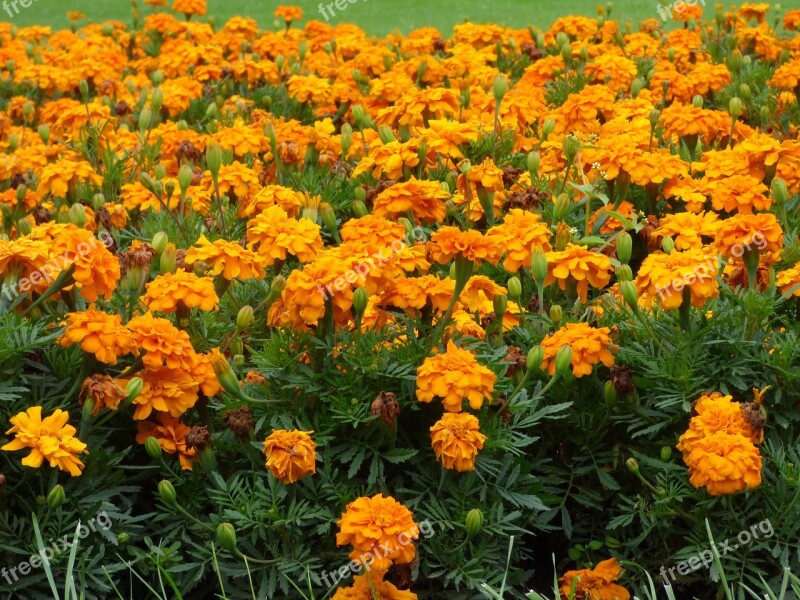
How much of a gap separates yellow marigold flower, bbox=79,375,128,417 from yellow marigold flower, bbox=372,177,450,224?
858 mm

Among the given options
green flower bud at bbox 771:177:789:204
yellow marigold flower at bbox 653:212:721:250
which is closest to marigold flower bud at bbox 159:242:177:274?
yellow marigold flower at bbox 653:212:721:250

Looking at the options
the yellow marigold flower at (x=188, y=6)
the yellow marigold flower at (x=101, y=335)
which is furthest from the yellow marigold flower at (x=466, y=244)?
the yellow marigold flower at (x=188, y=6)

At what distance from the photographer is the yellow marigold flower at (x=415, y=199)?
2920 mm

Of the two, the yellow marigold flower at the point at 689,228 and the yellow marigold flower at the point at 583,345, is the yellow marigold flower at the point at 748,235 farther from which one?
the yellow marigold flower at the point at 583,345

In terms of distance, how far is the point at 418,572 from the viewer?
7.84 ft

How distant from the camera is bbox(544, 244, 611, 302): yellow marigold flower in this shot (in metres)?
2.77

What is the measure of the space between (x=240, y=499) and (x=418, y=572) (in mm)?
393

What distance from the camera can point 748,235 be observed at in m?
2.66

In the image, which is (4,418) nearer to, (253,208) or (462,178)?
(253,208)

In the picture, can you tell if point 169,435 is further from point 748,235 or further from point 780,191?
point 780,191

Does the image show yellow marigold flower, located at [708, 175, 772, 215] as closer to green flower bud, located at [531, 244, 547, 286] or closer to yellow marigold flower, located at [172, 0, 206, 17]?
green flower bud, located at [531, 244, 547, 286]

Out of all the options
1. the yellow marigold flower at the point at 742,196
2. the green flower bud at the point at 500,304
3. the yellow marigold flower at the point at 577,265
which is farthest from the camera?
the yellow marigold flower at the point at 742,196

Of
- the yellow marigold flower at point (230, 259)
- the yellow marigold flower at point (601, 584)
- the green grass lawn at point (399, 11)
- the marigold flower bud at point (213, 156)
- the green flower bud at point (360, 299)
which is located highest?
the marigold flower bud at point (213, 156)

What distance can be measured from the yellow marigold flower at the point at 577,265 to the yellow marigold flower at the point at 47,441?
1.16 m
